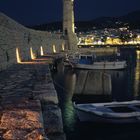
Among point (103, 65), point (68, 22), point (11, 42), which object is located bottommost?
point (103, 65)

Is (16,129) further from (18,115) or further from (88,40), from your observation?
(88,40)

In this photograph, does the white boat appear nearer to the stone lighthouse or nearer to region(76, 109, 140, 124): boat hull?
region(76, 109, 140, 124): boat hull

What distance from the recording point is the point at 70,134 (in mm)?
12555

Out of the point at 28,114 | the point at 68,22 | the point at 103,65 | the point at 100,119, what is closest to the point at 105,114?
the point at 100,119

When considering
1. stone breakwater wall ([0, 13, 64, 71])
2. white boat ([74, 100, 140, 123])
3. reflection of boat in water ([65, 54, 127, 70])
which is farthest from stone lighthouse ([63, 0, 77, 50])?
white boat ([74, 100, 140, 123])

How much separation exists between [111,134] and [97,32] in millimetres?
171475

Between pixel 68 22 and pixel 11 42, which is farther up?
pixel 68 22

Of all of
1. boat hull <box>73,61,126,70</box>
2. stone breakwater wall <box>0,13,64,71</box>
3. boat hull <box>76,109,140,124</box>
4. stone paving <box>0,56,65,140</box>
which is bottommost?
boat hull <box>73,61,126,70</box>

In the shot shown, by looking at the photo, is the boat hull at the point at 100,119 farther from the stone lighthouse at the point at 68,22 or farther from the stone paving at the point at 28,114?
the stone lighthouse at the point at 68,22

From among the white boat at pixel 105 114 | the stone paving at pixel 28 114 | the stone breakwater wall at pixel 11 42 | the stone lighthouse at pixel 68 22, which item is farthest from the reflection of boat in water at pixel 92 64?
the stone paving at pixel 28 114

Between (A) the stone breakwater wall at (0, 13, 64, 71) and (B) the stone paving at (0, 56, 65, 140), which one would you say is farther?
(A) the stone breakwater wall at (0, 13, 64, 71)

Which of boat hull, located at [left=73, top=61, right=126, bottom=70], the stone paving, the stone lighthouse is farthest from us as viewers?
the stone lighthouse

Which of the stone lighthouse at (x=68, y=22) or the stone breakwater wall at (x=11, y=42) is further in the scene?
the stone lighthouse at (x=68, y=22)

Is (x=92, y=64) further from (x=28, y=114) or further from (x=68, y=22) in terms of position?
(x=28, y=114)
